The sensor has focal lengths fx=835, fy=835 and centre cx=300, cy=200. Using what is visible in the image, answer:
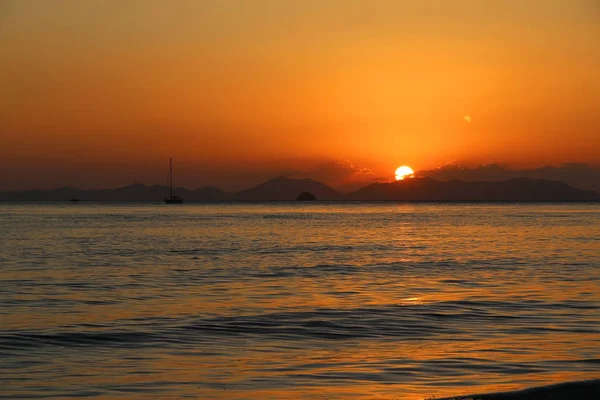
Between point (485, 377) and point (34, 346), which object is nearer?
point (485, 377)

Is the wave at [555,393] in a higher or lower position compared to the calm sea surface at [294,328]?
higher

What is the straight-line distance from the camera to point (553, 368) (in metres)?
17.9

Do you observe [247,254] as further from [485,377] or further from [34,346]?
[485,377]

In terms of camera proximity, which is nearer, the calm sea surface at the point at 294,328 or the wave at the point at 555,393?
the wave at the point at 555,393

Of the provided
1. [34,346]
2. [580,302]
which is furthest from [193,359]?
[580,302]

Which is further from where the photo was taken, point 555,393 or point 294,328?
point 294,328

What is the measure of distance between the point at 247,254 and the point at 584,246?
1059 inches

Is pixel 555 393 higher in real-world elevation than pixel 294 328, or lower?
higher

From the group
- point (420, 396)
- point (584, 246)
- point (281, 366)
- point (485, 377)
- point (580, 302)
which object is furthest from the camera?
point (584, 246)

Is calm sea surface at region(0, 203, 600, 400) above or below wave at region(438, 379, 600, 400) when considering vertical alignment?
below

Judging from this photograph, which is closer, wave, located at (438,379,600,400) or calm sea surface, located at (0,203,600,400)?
wave, located at (438,379,600,400)

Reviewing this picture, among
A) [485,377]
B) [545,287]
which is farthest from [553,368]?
[545,287]

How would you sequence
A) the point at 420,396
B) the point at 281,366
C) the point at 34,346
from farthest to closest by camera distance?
1. the point at 34,346
2. the point at 281,366
3. the point at 420,396

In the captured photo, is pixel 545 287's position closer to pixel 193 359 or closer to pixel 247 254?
pixel 193 359
